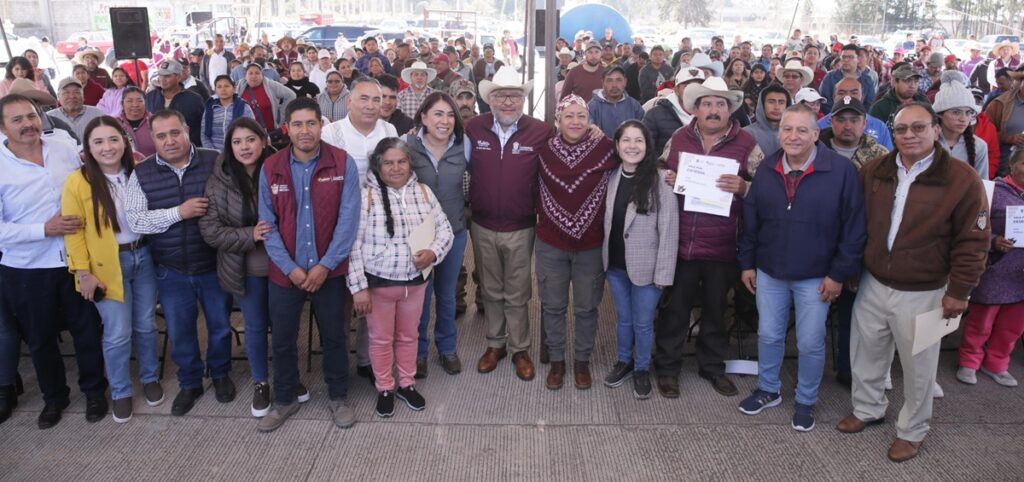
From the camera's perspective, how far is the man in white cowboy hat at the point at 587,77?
9367 millimetres

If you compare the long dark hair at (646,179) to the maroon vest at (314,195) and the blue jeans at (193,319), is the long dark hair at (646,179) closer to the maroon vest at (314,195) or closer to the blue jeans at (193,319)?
the maroon vest at (314,195)

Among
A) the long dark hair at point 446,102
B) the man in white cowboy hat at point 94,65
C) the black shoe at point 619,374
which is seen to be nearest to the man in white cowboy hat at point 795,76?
the black shoe at point 619,374

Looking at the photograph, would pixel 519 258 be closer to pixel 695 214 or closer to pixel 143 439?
pixel 695 214

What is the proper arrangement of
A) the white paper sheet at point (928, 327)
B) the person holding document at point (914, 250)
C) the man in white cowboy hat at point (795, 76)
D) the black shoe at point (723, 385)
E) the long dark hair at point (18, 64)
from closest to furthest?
1. the person holding document at point (914, 250)
2. the white paper sheet at point (928, 327)
3. the black shoe at point (723, 385)
4. the man in white cowboy hat at point (795, 76)
5. the long dark hair at point (18, 64)

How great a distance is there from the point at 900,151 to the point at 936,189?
0.82 feet

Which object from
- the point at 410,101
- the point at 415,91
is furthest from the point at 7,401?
the point at 415,91

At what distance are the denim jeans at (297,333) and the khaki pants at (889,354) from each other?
275 cm

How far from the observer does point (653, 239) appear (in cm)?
396

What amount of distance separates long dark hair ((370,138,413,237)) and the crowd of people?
0.04 feet

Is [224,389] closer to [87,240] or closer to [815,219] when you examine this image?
[87,240]

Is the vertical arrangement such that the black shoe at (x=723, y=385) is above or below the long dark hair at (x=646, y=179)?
below

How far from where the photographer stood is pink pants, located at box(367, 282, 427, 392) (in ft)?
12.9

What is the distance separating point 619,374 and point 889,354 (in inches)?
59.0

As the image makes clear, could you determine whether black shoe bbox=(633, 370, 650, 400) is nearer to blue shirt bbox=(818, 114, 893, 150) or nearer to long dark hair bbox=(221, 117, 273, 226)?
blue shirt bbox=(818, 114, 893, 150)
